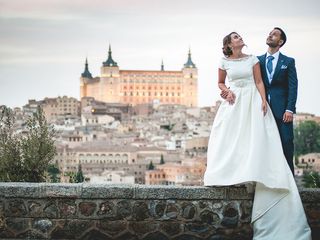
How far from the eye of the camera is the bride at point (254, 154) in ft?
14.8

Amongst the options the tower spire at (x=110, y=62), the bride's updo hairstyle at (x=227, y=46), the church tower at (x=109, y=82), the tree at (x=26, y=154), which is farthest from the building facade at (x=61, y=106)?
the bride's updo hairstyle at (x=227, y=46)

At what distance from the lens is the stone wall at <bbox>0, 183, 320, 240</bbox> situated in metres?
4.75

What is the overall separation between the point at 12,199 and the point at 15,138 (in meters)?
1.24

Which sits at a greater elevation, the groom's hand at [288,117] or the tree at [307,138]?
the groom's hand at [288,117]

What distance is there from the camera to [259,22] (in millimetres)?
86188

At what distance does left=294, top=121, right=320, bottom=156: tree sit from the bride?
6574cm

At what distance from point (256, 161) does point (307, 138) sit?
225 ft

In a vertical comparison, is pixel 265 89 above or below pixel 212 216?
above

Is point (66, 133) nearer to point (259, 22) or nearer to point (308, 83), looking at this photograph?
point (259, 22)

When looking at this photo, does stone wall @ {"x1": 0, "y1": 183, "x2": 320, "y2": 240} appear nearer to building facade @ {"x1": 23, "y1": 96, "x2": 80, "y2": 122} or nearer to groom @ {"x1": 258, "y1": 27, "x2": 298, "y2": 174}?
groom @ {"x1": 258, "y1": 27, "x2": 298, "y2": 174}

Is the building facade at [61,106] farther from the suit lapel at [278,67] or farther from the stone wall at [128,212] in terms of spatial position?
the suit lapel at [278,67]

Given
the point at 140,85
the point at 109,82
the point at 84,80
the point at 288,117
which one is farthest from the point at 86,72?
the point at 288,117

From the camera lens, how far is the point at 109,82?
13300 centimetres

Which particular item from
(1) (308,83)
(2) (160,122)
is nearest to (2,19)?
(2) (160,122)
